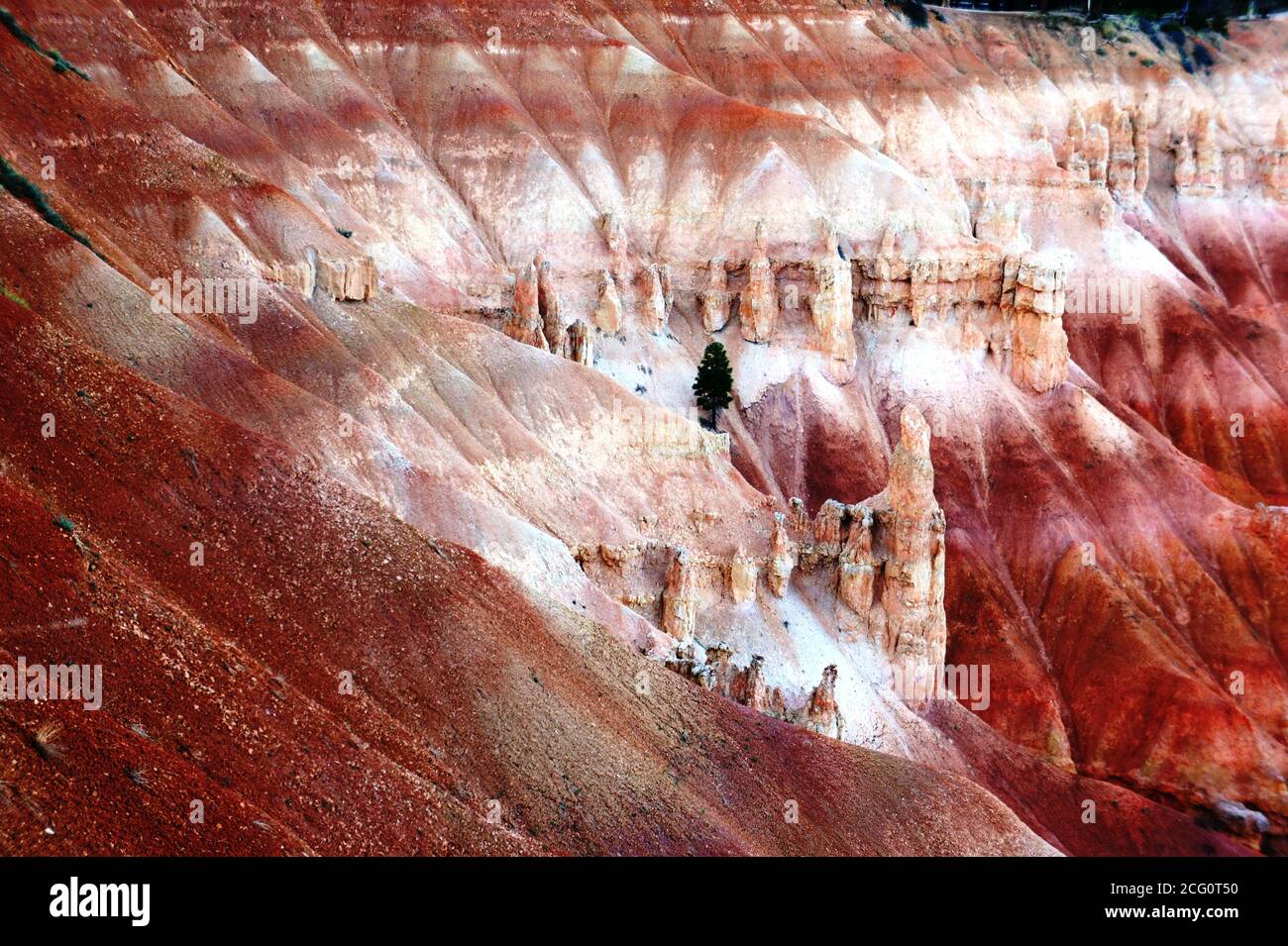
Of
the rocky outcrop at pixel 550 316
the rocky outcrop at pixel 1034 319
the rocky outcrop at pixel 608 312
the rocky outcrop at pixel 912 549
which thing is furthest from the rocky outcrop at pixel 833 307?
the rocky outcrop at pixel 912 549

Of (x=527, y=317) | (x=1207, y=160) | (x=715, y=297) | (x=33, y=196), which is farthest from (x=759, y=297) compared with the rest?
(x=1207, y=160)

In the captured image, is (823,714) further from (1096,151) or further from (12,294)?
(1096,151)

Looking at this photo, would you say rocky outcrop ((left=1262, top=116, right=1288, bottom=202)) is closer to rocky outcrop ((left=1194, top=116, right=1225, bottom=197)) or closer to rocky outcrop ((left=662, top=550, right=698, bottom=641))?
rocky outcrop ((left=1194, top=116, right=1225, bottom=197))

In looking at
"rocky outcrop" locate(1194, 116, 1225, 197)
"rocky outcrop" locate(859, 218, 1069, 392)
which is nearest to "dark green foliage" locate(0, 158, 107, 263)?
"rocky outcrop" locate(859, 218, 1069, 392)

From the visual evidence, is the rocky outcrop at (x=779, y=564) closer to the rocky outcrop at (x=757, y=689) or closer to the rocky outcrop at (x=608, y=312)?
the rocky outcrop at (x=757, y=689)
